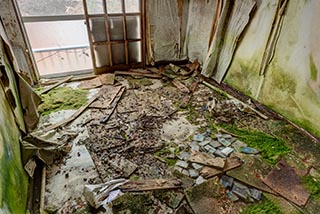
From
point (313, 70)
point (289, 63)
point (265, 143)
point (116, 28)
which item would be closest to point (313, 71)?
point (313, 70)

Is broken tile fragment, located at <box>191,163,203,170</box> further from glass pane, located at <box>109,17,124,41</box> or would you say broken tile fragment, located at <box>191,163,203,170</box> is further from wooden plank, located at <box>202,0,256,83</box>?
glass pane, located at <box>109,17,124,41</box>

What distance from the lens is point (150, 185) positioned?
2.17 meters

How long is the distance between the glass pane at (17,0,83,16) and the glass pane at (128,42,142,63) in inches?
43.2

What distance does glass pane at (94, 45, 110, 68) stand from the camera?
4.11 m

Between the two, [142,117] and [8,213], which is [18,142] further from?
[142,117]

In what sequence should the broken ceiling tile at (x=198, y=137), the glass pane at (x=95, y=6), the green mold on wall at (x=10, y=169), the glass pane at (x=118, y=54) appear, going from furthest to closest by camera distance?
the glass pane at (x=118, y=54) → the glass pane at (x=95, y=6) → the broken ceiling tile at (x=198, y=137) → the green mold on wall at (x=10, y=169)

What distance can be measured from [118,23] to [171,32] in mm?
1087

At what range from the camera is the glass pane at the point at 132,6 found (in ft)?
12.8

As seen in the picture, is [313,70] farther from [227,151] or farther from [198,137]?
[198,137]

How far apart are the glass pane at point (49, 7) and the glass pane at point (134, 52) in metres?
1.10

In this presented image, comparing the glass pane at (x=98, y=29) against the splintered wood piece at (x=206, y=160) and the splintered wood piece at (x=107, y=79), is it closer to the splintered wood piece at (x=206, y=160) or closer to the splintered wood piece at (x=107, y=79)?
the splintered wood piece at (x=107, y=79)

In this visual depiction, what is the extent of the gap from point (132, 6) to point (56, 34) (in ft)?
5.38

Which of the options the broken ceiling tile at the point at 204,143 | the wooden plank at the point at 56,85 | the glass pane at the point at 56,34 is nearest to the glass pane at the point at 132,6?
the glass pane at the point at 56,34

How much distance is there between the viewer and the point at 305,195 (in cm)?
210
